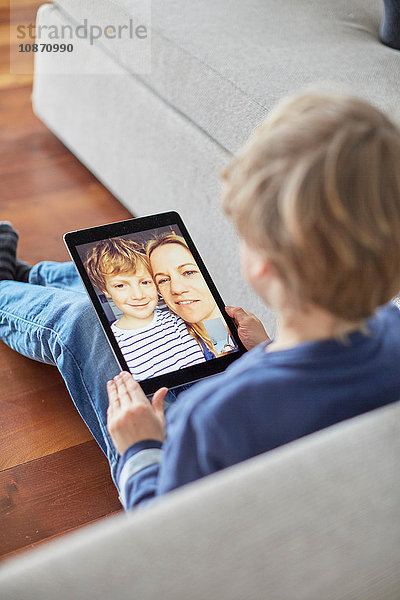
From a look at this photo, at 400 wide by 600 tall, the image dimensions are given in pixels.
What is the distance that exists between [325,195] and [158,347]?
1.67ft

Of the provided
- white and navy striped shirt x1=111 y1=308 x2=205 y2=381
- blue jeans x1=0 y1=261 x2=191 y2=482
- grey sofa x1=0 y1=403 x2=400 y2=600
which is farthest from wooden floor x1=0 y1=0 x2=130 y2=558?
grey sofa x1=0 y1=403 x2=400 y2=600

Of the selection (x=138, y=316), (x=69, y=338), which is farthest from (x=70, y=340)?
(x=138, y=316)

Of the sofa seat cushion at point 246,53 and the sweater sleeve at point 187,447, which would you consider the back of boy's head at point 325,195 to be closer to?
the sweater sleeve at point 187,447

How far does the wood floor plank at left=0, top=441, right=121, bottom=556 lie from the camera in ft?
3.40

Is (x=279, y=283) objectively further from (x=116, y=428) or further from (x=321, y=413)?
(x=116, y=428)

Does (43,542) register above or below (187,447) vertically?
below

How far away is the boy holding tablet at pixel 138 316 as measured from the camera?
0.95 m

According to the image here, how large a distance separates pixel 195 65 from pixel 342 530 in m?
1.05

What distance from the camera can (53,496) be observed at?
1.09 meters

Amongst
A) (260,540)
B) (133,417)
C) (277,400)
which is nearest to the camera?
(260,540)

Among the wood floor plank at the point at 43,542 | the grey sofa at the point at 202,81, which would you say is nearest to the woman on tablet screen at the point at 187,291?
the grey sofa at the point at 202,81

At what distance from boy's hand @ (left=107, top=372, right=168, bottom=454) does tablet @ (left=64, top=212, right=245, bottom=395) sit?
6cm

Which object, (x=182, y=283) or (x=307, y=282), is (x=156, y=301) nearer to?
(x=182, y=283)

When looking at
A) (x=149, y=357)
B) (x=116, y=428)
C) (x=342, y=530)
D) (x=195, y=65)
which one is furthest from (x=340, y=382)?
(x=195, y=65)
